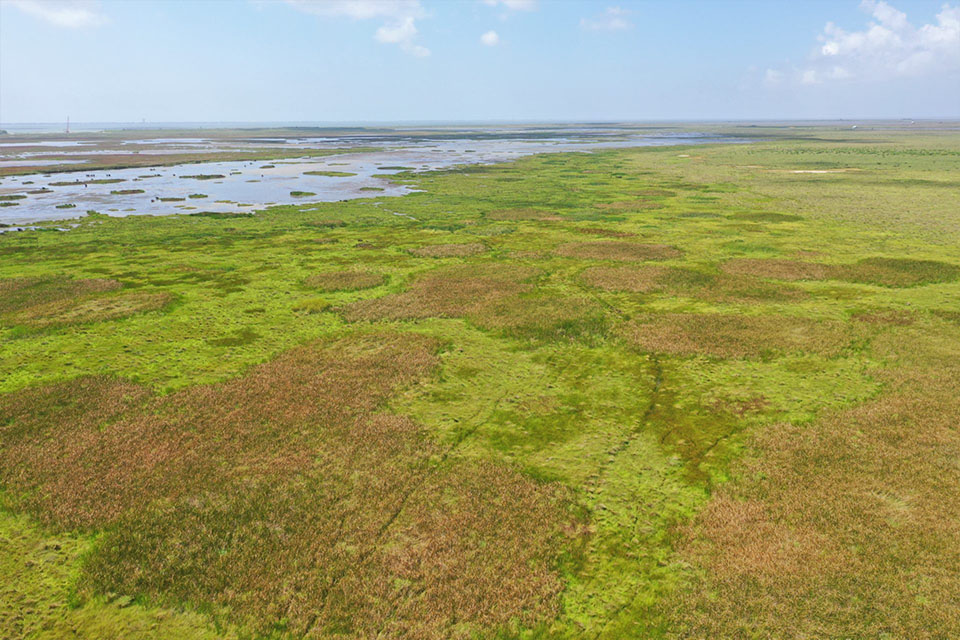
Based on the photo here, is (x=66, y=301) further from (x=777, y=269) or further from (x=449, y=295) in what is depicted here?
(x=777, y=269)

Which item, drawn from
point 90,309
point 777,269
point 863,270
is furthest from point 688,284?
point 90,309

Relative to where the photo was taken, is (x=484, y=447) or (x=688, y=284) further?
A: (x=688, y=284)

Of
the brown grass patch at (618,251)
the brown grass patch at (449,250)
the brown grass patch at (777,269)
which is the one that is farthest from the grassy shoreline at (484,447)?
the brown grass patch at (449,250)

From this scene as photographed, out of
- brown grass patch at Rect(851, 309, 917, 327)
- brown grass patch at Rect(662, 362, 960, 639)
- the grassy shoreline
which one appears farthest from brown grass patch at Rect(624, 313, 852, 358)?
brown grass patch at Rect(662, 362, 960, 639)

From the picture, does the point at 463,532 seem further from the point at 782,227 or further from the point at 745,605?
the point at 782,227

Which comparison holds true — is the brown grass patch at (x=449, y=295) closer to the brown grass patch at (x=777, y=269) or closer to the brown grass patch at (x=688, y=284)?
the brown grass patch at (x=688, y=284)
